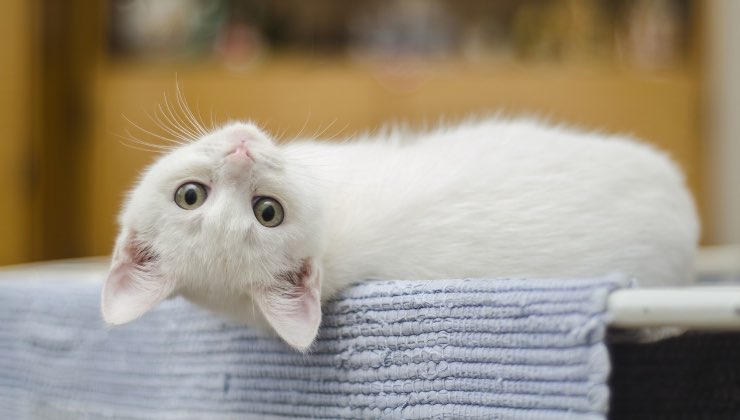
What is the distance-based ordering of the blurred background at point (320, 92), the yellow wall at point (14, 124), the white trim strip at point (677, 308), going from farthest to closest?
the blurred background at point (320, 92), the yellow wall at point (14, 124), the white trim strip at point (677, 308)

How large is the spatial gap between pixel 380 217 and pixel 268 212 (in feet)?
0.47

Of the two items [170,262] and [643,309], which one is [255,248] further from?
[643,309]

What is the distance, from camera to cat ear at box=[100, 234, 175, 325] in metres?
0.82

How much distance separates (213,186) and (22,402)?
0.48m

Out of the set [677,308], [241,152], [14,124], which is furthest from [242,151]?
[14,124]

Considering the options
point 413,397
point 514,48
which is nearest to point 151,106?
point 514,48

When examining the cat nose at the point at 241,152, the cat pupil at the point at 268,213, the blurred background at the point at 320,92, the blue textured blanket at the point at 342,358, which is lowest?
the blue textured blanket at the point at 342,358

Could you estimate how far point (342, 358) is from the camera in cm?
82

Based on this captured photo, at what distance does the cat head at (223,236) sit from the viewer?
32.9 inches

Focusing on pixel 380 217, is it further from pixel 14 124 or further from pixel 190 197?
pixel 14 124

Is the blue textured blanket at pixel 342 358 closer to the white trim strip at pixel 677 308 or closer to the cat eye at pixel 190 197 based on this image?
the white trim strip at pixel 677 308

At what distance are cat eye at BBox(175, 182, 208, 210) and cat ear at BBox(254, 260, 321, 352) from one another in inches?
4.4

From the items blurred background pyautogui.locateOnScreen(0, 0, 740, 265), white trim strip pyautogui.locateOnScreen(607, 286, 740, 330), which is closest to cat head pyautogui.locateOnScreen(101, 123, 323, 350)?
white trim strip pyautogui.locateOnScreen(607, 286, 740, 330)

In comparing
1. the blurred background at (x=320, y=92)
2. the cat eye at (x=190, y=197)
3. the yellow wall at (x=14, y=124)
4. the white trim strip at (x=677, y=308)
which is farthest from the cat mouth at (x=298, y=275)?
the yellow wall at (x=14, y=124)
